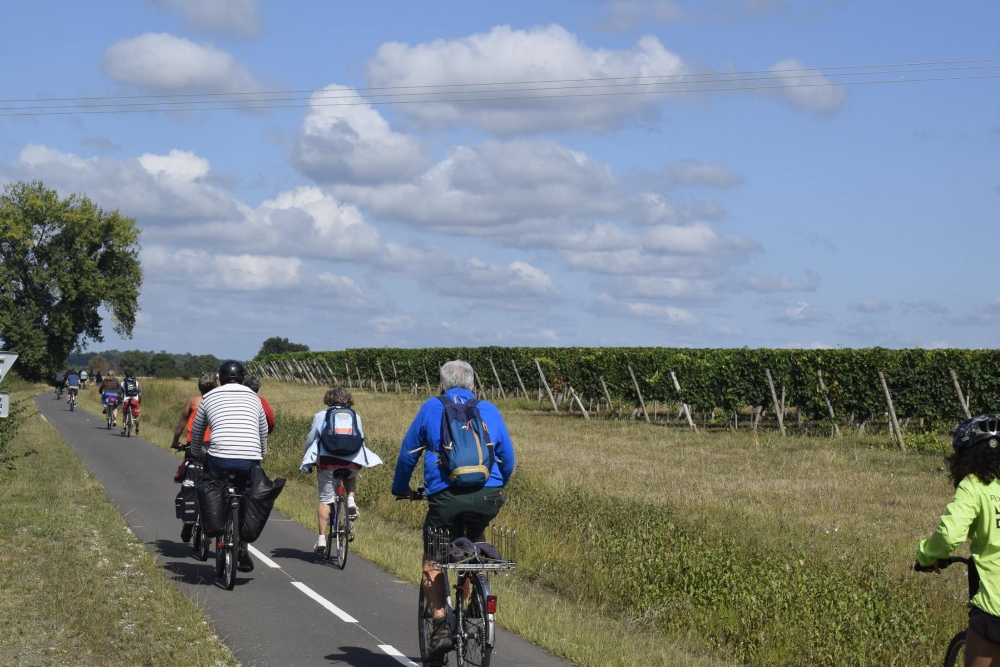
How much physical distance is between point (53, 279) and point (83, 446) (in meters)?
62.0

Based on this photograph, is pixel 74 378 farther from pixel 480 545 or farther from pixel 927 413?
pixel 480 545

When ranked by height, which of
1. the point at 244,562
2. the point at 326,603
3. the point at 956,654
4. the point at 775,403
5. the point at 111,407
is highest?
the point at 111,407

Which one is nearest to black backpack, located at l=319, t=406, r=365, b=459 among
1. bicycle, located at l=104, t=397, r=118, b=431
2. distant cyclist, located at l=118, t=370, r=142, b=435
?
distant cyclist, located at l=118, t=370, r=142, b=435

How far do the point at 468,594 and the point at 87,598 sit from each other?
406 centimetres

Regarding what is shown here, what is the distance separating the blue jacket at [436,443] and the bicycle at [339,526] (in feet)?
16.8

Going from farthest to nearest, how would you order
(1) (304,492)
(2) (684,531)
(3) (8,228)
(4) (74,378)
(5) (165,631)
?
(3) (8,228) < (4) (74,378) < (1) (304,492) < (2) (684,531) < (5) (165,631)

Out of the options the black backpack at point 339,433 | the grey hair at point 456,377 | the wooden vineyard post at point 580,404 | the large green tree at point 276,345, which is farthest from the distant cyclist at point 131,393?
the large green tree at point 276,345

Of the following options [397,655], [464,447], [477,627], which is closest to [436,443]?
[464,447]

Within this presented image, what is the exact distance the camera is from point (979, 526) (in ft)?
17.5

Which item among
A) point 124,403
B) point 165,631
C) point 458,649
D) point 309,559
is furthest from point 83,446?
point 458,649

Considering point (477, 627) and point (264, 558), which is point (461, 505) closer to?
point (477, 627)

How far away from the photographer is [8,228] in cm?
8438

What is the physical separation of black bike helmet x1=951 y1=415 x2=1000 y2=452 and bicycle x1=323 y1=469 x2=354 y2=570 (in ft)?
26.1

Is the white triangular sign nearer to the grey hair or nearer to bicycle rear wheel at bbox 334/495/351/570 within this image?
bicycle rear wheel at bbox 334/495/351/570
